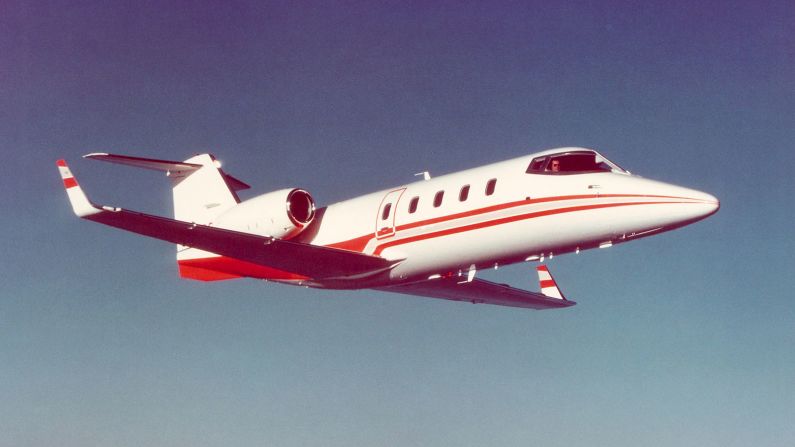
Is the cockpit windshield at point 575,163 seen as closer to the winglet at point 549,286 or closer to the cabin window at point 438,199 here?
the cabin window at point 438,199

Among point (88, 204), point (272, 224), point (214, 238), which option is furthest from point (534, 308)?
point (88, 204)

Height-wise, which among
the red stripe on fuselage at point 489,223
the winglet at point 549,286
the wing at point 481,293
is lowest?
the red stripe on fuselage at point 489,223

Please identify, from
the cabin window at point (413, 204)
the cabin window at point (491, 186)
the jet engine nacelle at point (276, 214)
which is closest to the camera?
the cabin window at point (491, 186)

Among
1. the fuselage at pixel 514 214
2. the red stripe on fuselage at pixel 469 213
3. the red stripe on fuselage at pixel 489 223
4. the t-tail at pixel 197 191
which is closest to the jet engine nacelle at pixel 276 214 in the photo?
the red stripe on fuselage at pixel 469 213

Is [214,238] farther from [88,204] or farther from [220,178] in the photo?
[220,178]

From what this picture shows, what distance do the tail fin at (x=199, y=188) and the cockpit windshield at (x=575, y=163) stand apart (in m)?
10.7

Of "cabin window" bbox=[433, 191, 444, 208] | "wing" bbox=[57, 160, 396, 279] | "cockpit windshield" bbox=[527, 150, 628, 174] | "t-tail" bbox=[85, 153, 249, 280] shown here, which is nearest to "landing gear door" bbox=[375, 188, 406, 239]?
"wing" bbox=[57, 160, 396, 279]

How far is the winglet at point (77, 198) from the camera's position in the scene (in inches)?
693

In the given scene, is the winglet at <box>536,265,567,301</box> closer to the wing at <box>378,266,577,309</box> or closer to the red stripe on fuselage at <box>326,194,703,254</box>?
the wing at <box>378,266,577,309</box>

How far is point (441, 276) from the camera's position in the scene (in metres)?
20.7

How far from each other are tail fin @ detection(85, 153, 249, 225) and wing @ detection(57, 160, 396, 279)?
4.44 m

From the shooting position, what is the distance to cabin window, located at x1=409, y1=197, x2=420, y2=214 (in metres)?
21.0

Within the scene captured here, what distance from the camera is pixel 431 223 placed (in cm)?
2036

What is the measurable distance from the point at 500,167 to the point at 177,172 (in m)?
11.4
